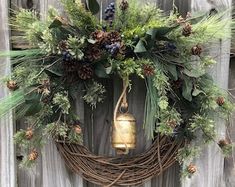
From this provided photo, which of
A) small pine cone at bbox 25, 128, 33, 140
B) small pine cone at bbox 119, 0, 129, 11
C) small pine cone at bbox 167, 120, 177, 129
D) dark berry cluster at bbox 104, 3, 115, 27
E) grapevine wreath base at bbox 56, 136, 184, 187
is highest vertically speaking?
small pine cone at bbox 119, 0, 129, 11

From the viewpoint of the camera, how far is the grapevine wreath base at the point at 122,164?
161 cm

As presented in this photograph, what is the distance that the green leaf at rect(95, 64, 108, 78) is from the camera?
1.52m

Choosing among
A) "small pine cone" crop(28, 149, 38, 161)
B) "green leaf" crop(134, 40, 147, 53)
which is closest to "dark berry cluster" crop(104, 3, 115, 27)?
"green leaf" crop(134, 40, 147, 53)

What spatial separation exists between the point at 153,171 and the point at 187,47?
441 mm

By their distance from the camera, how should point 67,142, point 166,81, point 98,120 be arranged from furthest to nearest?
point 98,120 < point 67,142 < point 166,81

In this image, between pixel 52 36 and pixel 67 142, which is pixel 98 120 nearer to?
pixel 67 142

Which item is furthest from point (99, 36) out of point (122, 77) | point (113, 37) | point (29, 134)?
point (29, 134)

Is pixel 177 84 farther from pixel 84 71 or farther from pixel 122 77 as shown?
pixel 84 71

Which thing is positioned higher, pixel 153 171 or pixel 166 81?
pixel 166 81

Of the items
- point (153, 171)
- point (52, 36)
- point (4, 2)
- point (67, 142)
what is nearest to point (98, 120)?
point (67, 142)

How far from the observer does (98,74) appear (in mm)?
1530

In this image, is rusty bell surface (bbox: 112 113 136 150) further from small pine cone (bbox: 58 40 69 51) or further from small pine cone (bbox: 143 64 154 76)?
small pine cone (bbox: 58 40 69 51)

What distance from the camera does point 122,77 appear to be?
152 centimetres

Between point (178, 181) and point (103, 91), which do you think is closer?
point (103, 91)
